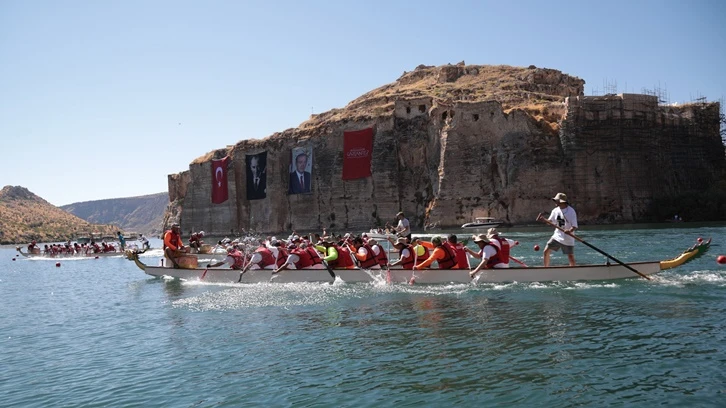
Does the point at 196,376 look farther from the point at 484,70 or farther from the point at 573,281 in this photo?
the point at 484,70

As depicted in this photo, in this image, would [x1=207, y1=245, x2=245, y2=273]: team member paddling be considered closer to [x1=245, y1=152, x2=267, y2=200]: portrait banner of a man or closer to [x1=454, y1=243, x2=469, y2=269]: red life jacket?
[x1=454, y1=243, x2=469, y2=269]: red life jacket

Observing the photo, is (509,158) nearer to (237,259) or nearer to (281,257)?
(237,259)

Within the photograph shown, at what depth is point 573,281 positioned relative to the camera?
57.8 feet

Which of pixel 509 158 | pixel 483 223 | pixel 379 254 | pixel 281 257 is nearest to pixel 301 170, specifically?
pixel 483 223

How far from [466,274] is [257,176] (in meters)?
68.2

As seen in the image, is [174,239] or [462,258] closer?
[462,258]

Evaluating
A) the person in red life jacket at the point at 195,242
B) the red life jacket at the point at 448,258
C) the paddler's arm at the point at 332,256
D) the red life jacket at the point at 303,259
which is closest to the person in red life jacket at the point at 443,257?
the red life jacket at the point at 448,258

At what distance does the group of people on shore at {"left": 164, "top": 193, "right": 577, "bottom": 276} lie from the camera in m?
18.0

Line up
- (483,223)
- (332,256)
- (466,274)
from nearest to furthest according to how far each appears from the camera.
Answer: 1. (466,274)
2. (332,256)
3. (483,223)

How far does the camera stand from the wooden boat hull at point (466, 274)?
57.6 ft

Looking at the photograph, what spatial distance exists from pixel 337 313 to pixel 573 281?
6994mm

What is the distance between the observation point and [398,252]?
73.4ft

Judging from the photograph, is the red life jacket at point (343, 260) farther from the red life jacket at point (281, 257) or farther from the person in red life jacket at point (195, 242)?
the person in red life jacket at point (195, 242)

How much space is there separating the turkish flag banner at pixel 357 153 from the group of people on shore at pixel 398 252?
1869 inches
